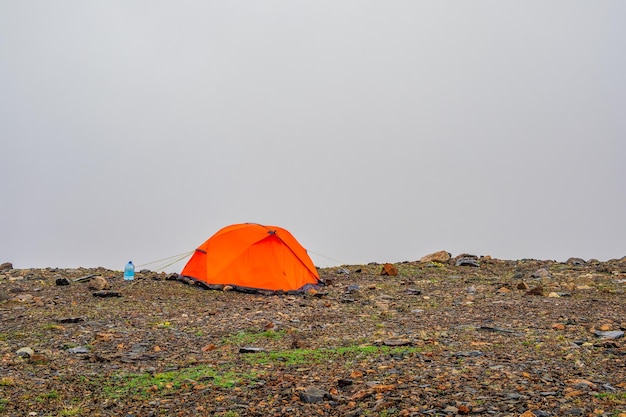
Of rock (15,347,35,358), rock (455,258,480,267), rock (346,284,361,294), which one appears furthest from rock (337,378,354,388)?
rock (455,258,480,267)

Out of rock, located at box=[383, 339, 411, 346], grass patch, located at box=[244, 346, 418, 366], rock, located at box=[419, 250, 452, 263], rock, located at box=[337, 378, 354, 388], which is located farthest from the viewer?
rock, located at box=[419, 250, 452, 263]

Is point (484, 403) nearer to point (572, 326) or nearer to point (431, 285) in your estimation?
point (572, 326)

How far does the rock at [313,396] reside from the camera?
7.09 meters

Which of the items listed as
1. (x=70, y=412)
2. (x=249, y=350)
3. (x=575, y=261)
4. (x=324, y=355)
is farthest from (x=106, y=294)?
(x=575, y=261)

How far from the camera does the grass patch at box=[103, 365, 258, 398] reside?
800 cm

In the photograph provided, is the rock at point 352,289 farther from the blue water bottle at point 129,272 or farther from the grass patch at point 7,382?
the grass patch at point 7,382

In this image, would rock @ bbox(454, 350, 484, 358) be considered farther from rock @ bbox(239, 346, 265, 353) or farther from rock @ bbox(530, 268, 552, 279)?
rock @ bbox(530, 268, 552, 279)

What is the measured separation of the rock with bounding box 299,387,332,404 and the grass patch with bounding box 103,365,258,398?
3.83 feet

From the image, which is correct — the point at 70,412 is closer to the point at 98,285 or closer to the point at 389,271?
the point at 98,285

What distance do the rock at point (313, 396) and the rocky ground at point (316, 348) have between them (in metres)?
0.03

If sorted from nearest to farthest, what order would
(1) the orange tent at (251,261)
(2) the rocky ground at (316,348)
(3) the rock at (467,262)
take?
(2) the rocky ground at (316,348) < (1) the orange tent at (251,261) < (3) the rock at (467,262)

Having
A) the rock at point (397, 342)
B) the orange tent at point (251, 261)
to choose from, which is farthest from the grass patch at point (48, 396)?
the orange tent at point (251, 261)

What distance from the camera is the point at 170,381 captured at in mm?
8398

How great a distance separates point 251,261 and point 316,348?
7.17m
